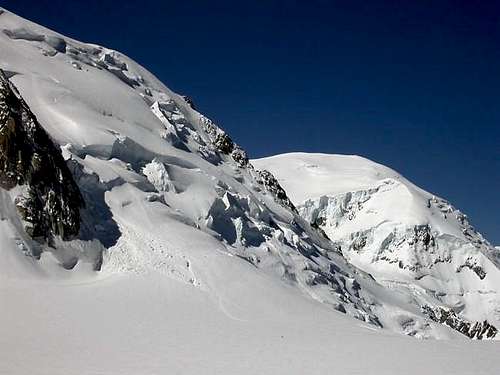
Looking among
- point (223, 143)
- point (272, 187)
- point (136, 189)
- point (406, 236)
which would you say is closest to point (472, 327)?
point (406, 236)

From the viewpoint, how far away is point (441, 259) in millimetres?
102562

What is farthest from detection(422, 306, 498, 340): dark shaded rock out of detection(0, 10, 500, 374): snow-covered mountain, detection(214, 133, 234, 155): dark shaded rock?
detection(214, 133, 234, 155): dark shaded rock

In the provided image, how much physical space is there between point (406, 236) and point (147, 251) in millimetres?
80728

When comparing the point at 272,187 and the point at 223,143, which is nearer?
the point at 223,143

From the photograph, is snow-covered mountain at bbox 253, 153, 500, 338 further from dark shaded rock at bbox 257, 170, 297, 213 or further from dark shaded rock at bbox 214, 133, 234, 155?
dark shaded rock at bbox 214, 133, 234, 155

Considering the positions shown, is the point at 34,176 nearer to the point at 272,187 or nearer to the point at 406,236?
the point at 272,187

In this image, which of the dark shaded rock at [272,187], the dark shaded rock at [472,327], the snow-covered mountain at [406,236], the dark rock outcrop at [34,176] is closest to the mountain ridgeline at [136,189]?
the dark rock outcrop at [34,176]

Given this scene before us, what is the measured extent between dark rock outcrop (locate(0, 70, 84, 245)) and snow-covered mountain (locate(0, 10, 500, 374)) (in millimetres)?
74

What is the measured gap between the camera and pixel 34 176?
26.9 meters

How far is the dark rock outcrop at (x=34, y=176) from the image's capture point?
1017 inches

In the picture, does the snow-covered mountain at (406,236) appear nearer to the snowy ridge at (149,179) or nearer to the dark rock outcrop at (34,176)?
the snowy ridge at (149,179)

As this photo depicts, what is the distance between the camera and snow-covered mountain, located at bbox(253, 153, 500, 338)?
98438mm

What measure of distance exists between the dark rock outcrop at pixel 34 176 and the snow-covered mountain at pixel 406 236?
231 feet

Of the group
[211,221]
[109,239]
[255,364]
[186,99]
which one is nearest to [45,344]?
[255,364]
